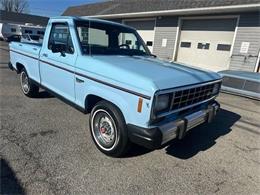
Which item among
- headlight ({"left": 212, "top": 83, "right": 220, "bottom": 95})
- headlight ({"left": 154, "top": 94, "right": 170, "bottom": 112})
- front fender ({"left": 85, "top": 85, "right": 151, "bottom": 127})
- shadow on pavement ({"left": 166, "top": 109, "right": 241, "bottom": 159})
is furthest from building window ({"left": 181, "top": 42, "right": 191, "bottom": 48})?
headlight ({"left": 154, "top": 94, "right": 170, "bottom": 112})

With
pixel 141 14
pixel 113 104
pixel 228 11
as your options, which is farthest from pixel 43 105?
pixel 141 14

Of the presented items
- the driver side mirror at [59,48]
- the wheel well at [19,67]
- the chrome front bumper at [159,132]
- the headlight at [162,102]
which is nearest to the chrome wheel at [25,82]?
the wheel well at [19,67]

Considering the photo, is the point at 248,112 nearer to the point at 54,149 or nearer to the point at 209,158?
the point at 209,158

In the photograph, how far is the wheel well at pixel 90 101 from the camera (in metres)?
3.39

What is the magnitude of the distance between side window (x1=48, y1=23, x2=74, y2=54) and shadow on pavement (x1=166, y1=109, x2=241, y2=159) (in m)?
2.35

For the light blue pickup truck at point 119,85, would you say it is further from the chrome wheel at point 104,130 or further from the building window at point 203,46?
the building window at point 203,46

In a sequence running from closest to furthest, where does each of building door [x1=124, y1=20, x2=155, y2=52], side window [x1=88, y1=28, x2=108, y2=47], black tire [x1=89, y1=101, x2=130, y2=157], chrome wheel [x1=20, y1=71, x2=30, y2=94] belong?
1. black tire [x1=89, y1=101, x2=130, y2=157]
2. side window [x1=88, y1=28, x2=108, y2=47]
3. chrome wheel [x1=20, y1=71, x2=30, y2=94]
4. building door [x1=124, y1=20, x2=155, y2=52]

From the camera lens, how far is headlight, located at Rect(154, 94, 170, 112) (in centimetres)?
252

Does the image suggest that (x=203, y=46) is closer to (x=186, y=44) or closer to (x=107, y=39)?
(x=186, y=44)

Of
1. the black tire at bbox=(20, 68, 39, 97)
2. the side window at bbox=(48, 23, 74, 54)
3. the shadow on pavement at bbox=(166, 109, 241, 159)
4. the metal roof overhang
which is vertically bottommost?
the shadow on pavement at bbox=(166, 109, 241, 159)

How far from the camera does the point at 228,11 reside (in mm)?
10086

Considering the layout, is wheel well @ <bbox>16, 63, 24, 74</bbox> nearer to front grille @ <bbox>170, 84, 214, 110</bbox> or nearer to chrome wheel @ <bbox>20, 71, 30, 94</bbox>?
chrome wheel @ <bbox>20, 71, 30, 94</bbox>

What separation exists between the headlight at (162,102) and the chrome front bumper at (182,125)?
237mm

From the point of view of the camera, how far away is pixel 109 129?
3.22m
